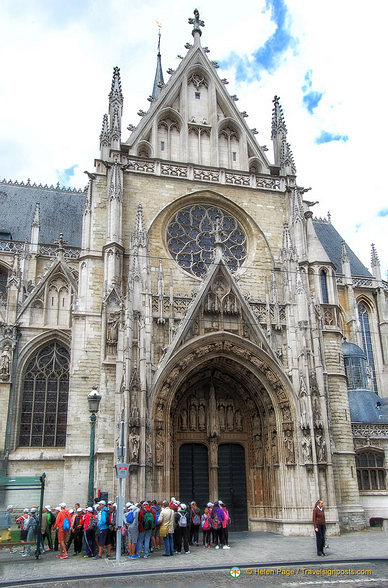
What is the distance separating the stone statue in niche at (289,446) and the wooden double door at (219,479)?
7.52 feet

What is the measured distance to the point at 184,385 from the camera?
20125mm

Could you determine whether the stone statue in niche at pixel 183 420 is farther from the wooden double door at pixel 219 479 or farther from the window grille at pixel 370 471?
the window grille at pixel 370 471

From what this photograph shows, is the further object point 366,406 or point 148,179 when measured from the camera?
point 366,406

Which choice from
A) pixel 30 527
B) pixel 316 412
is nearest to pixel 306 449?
pixel 316 412

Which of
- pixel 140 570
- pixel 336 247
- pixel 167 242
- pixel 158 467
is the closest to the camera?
pixel 140 570

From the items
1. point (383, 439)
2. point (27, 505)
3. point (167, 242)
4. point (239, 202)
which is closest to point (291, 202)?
point (239, 202)

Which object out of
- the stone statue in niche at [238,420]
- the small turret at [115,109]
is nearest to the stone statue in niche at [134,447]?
the stone statue in niche at [238,420]

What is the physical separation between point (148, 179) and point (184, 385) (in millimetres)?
9116

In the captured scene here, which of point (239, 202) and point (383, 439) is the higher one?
point (239, 202)

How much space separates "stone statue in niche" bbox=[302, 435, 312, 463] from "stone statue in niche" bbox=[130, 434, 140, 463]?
586 cm

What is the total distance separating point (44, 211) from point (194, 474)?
18584mm

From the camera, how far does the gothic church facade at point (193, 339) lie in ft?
61.1

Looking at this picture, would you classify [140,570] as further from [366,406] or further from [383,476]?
[366,406]

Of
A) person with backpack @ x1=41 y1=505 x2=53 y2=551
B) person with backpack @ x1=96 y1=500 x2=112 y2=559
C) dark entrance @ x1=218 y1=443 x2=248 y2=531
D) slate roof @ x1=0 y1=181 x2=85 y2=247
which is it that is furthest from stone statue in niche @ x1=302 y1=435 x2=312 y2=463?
slate roof @ x1=0 y1=181 x2=85 y2=247
